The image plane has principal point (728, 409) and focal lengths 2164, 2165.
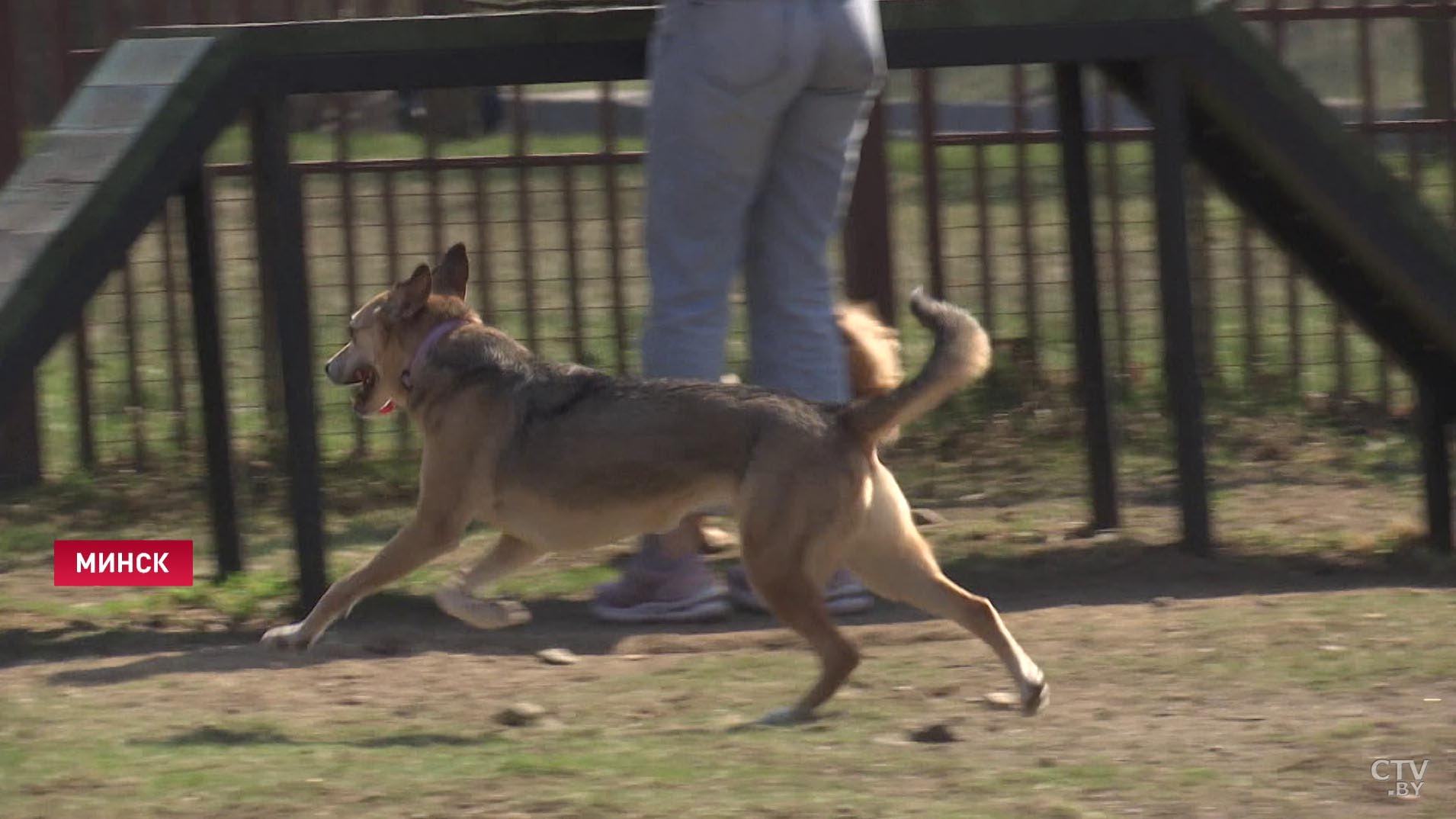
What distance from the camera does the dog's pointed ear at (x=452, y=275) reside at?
18.6ft

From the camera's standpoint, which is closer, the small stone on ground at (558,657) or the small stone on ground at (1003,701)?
the small stone on ground at (1003,701)

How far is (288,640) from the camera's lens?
206 inches

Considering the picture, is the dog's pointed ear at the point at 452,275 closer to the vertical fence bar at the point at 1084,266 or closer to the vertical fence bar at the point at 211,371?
the vertical fence bar at the point at 211,371

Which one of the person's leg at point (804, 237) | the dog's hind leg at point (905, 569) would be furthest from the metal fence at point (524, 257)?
the dog's hind leg at point (905, 569)

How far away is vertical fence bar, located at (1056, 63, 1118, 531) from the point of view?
22.4ft

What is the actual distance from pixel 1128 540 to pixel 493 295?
294 centimetres

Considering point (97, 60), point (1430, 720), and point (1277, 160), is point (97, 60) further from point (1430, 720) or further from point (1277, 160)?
point (1430, 720)

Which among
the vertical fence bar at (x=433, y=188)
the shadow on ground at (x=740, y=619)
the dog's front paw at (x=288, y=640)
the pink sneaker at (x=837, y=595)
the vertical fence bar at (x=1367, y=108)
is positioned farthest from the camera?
the vertical fence bar at (x=1367, y=108)

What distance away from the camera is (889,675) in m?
5.24

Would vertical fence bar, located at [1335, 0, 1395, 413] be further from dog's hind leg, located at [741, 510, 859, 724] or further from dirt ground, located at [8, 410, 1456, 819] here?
dog's hind leg, located at [741, 510, 859, 724]

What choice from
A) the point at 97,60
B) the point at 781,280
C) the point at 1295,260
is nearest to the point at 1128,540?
the point at 1295,260

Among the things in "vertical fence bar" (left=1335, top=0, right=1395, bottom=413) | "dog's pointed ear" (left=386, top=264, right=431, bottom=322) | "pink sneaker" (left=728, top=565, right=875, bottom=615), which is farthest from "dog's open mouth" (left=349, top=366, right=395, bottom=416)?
"vertical fence bar" (left=1335, top=0, right=1395, bottom=413)

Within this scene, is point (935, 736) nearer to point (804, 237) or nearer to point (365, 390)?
point (804, 237)

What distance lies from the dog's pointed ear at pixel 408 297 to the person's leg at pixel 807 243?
0.95 meters
